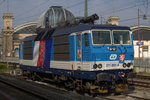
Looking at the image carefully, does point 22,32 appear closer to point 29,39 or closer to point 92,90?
point 29,39

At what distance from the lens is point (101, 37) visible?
12.4m

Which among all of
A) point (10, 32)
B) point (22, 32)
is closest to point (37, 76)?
point (10, 32)

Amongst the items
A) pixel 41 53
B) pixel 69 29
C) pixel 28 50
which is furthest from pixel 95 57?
pixel 28 50

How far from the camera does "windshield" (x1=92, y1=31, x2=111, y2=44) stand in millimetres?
12212

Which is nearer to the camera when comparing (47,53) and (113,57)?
(113,57)

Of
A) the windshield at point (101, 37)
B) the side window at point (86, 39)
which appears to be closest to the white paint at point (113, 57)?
the windshield at point (101, 37)

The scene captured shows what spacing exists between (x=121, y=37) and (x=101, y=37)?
51.4 inches

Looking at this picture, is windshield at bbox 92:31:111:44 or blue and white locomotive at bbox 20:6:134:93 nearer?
blue and white locomotive at bbox 20:6:134:93

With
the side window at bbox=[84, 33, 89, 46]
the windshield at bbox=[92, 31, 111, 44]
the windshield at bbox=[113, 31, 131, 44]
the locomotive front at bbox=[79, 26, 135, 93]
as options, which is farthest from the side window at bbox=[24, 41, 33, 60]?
the windshield at bbox=[113, 31, 131, 44]

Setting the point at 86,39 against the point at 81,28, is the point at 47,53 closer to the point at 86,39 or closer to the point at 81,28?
the point at 81,28

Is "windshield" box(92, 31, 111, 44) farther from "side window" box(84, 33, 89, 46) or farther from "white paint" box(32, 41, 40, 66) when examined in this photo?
"white paint" box(32, 41, 40, 66)

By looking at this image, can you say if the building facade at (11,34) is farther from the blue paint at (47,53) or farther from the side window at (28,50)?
the blue paint at (47,53)

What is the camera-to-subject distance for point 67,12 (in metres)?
55.4

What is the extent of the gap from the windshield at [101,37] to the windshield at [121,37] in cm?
45
